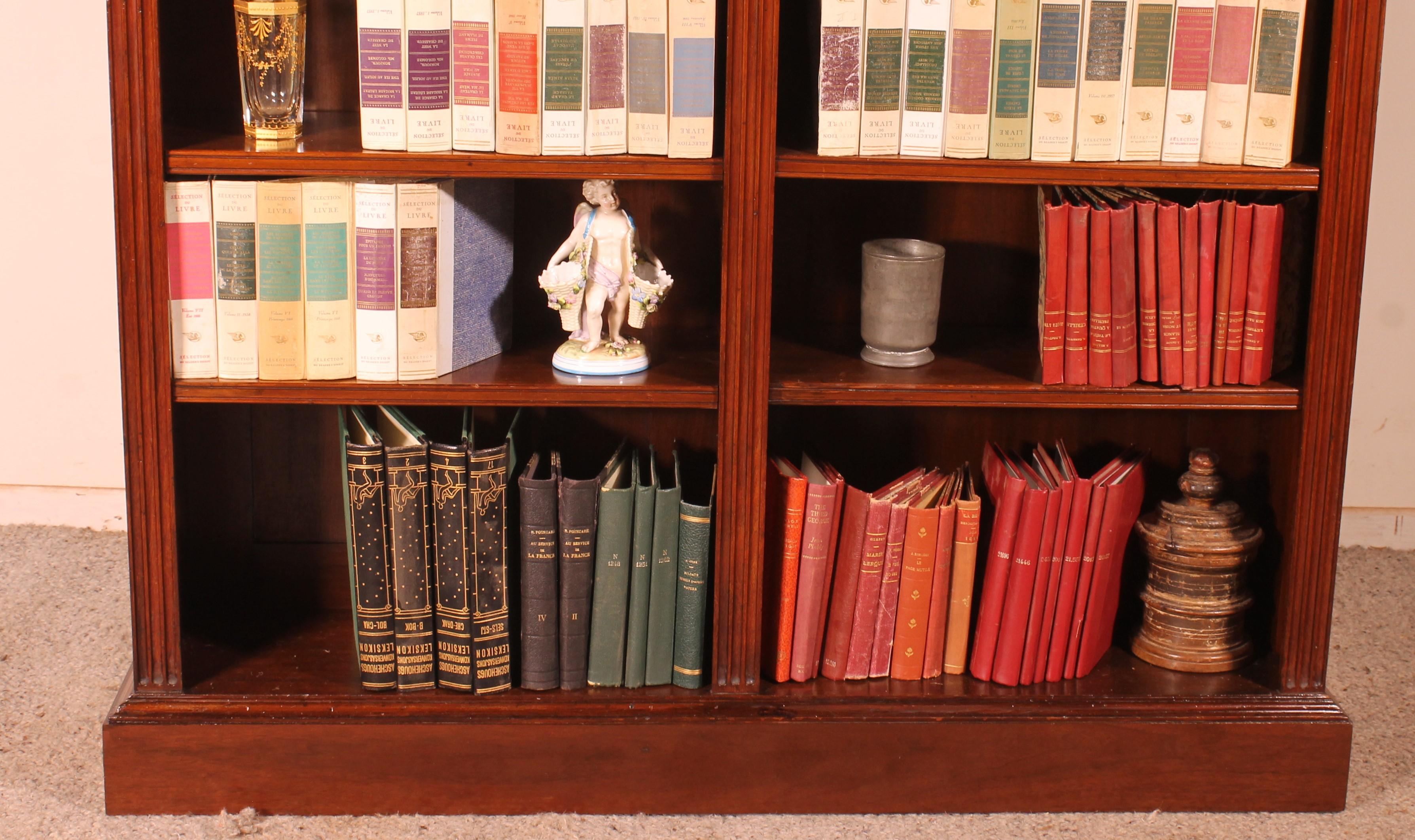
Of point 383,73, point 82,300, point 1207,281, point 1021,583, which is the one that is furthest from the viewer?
point 82,300

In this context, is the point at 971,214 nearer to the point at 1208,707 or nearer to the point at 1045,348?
the point at 1045,348

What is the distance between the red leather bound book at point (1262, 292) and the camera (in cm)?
186

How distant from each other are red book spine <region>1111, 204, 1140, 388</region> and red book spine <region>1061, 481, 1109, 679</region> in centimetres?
17

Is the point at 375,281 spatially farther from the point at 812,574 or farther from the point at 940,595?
the point at 940,595

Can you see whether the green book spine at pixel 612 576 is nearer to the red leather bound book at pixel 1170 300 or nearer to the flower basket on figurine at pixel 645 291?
the flower basket on figurine at pixel 645 291

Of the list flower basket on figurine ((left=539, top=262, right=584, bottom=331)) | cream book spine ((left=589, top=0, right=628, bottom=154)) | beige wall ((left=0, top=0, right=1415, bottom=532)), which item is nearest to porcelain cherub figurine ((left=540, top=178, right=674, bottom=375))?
flower basket on figurine ((left=539, top=262, right=584, bottom=331))

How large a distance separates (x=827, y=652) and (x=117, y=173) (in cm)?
115

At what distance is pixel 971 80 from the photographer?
5.89ft

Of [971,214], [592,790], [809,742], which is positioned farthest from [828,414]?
[592,790]

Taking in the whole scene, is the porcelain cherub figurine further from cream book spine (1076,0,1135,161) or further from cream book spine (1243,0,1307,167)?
cream book spine (1243,0,1307,167)

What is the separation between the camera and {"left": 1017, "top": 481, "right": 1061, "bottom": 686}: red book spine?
197 centimetres

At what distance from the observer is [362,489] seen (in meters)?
1.92

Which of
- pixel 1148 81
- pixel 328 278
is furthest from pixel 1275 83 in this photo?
pixel 328 278

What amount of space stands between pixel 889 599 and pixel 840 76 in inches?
29.0
